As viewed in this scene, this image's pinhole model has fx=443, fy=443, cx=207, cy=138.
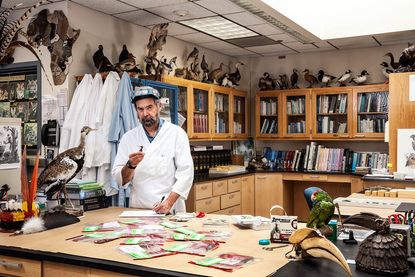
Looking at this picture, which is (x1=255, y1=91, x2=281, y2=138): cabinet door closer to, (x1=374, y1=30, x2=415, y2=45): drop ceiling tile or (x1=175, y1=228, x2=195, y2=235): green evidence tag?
(x1=374, y1=30, x2=415, y2=45): drop ceiling tile

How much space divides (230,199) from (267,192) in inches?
35.1

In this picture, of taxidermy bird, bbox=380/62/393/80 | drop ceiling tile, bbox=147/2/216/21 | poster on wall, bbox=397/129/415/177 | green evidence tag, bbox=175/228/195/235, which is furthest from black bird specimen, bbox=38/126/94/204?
taxidermy bird, bbox=380/62/393/80

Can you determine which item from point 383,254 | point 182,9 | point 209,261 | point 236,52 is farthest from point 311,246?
point 236,52

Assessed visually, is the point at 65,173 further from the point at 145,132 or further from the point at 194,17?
the point at 194,17

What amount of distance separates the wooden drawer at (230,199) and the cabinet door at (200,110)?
845 millimetres

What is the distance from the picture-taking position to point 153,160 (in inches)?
128

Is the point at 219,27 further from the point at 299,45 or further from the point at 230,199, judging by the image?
the point at 230,199

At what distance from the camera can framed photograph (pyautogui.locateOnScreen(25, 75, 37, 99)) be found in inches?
183

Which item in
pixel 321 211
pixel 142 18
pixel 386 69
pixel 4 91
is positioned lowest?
pixel 321 211

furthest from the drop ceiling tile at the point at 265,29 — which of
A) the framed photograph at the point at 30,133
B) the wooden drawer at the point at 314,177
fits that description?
the framed photograph at the point at 30,133

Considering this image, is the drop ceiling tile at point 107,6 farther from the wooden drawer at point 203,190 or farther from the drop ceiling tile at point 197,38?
the wooden drawer at point 203,190

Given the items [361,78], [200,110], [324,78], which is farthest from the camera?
[324,78]

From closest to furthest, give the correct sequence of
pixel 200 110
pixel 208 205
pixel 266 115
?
pixel 208 205 → pixel 200 110 → pixel 266 115

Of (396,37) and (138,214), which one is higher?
(396,37)
